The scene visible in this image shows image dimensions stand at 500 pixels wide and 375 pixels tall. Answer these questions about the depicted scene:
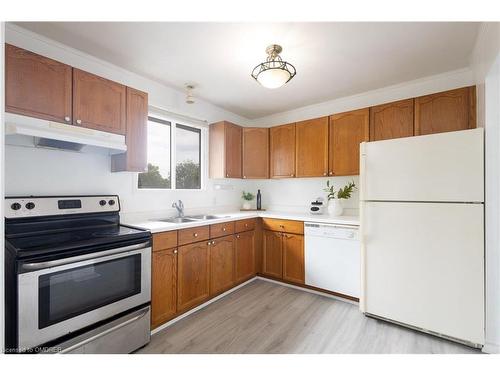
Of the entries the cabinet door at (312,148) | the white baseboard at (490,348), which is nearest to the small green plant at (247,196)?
the cabinet door at (312,148)

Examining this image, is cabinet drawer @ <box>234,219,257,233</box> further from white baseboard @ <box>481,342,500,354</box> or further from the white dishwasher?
white baseboard @ <box>481,342,500,354</box>

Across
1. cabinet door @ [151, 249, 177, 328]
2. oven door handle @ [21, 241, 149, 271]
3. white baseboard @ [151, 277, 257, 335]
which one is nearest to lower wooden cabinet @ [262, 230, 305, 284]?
white baseboard @ [151, 277, 257, 335]

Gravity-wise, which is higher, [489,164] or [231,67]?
[231,67]

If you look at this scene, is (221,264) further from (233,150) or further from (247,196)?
(233,150)

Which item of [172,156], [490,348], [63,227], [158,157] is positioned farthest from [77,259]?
[490,348]

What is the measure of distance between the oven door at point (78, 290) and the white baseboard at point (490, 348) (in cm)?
248

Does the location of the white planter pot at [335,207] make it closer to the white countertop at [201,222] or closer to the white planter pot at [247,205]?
the white countertop at [201,222]

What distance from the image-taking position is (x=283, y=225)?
2998 millimetres

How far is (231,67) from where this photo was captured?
2.30 m

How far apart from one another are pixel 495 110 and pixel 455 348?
5.69ft

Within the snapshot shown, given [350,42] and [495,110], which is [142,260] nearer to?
[350,42]

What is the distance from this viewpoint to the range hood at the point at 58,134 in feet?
4.73

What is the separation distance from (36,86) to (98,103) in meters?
0.38

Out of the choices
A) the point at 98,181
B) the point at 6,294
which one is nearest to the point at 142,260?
the point at 6,294
